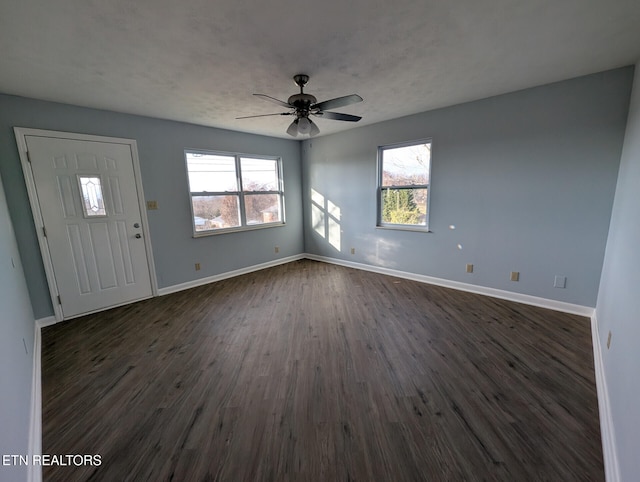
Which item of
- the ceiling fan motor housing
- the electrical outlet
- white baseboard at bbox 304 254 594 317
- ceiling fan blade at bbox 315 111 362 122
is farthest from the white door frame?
the electrical outlet

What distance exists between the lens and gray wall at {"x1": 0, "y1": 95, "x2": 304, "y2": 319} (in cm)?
283

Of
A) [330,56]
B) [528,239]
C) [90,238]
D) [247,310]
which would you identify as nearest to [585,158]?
[528,239]

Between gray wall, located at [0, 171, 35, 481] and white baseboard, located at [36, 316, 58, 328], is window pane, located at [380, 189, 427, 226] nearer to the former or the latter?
gray wall, located at [0, 171, 35, 481]

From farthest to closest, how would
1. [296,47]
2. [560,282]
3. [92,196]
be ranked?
[92,196] < [560,282] < [296,47]

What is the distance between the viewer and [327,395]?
1879mm

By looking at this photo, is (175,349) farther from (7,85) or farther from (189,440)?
(7,85)

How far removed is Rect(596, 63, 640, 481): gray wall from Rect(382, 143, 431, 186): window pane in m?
1.99

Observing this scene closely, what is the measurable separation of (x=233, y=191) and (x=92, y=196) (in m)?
1.93

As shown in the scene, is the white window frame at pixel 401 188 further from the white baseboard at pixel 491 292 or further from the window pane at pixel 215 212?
the window pane at pixel 215 212

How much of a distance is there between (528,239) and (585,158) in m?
0.98

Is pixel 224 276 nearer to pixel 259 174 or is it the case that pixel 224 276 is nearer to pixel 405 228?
pixel 259 174

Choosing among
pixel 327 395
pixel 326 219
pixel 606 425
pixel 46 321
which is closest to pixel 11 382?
pixel 327 395

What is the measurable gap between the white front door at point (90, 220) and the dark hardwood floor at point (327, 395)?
0.44 m

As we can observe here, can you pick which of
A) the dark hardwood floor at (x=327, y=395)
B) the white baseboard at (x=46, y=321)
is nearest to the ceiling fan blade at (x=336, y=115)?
the dark hardwood floor at (x=327, y=395)
